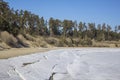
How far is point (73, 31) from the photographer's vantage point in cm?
9288

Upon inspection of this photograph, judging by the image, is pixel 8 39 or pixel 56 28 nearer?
pixel 8 39

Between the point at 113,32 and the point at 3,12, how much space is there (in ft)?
231

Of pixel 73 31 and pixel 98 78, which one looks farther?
pixel 73 31

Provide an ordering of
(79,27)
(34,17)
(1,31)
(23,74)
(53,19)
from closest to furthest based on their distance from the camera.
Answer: (23,74) < (1,31) < (34,17) < (53,19) < (79,27)

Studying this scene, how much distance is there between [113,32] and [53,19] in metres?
34.8

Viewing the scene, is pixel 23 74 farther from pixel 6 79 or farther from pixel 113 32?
pixel 113 32

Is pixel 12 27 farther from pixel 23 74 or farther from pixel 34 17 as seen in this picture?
pixel 23 74

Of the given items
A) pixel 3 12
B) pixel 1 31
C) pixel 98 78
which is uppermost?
pixel 3 12

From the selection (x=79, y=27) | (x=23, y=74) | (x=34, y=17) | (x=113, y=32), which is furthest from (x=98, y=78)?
(x=113, y=32)

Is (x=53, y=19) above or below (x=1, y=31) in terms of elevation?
above

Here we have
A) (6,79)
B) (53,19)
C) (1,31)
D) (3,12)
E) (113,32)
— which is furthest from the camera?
(113,32)

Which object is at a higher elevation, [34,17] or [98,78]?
A: [34,17]

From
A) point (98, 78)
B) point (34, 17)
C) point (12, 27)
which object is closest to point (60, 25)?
point (34, 17)

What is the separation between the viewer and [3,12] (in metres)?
49.6
